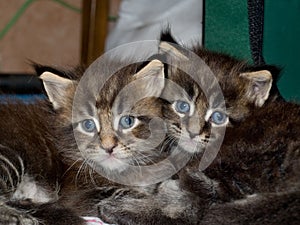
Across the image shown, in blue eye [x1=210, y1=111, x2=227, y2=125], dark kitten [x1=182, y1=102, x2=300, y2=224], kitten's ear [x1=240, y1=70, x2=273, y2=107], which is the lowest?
dark kitten [x1=182, y1=102, x2=300, y2=224]

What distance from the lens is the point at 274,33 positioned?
2480 millimetres

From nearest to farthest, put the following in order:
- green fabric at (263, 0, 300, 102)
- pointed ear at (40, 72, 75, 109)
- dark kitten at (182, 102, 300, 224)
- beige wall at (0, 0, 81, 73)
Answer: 1. dark kitten at (182, 102, 300, 224)
2. pointed ear at (40, 72, 75, 109)
3. green fabric at (263, 0, 300, 102)
4. beige wall at (0, 0, 81, 73)

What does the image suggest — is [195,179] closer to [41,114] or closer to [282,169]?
[282,169]

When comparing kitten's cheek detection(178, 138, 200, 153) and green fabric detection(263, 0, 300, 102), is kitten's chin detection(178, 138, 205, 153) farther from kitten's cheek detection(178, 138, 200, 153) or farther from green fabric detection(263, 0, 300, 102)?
green fabric detection(263, 0, 300, 102)

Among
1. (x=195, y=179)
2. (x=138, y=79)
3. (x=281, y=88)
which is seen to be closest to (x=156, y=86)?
(x=138, y=79)

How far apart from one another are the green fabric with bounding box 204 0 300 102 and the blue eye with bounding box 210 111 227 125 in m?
0.57

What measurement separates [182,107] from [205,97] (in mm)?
75

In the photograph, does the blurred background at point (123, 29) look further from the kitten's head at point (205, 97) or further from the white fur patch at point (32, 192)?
the white fur patch at point (32, 192)

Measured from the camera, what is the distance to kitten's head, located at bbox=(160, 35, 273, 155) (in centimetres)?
187

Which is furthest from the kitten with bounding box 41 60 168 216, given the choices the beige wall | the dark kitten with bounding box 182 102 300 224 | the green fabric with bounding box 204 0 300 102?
the beige wall

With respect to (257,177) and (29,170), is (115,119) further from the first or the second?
(257,177)

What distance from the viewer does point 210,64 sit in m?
2.00

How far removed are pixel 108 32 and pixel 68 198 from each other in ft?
8.27

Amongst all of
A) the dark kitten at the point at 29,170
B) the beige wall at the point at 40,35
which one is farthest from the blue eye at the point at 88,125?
the beige wall at the point at 40,35
